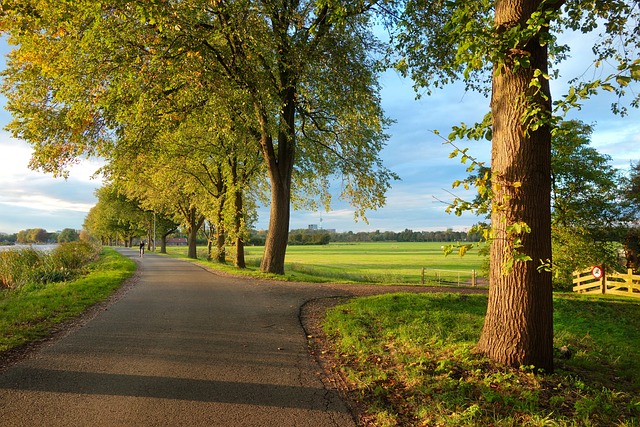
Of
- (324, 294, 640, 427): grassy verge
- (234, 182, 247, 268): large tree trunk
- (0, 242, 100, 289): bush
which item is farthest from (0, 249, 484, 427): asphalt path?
(234, 182, 247, 268): large tree trunk

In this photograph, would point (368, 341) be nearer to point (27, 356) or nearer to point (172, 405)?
point (172, 405)

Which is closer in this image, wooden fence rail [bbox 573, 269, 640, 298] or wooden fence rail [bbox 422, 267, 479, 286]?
wooden fence rail [bbox 573, 269, 640, 298]

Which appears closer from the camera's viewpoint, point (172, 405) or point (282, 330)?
point (172, 405)

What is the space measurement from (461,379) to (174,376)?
3.30m

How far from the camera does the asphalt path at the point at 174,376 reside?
12.2 ft

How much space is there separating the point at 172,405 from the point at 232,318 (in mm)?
3983

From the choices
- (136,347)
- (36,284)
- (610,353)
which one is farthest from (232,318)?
(36,284)

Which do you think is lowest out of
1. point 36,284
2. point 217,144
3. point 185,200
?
point 36,284

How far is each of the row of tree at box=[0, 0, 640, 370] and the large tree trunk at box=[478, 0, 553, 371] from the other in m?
0.01

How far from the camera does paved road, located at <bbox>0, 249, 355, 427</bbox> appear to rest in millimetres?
3730

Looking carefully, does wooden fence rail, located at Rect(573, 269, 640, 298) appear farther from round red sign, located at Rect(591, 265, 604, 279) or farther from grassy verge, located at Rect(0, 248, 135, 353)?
grassy verge, located at Rect(0, 248, 135, 353)

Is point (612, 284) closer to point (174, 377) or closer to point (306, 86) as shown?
point (306, 86)

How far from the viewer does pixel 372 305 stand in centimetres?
903

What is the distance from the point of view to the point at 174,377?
184 inches
